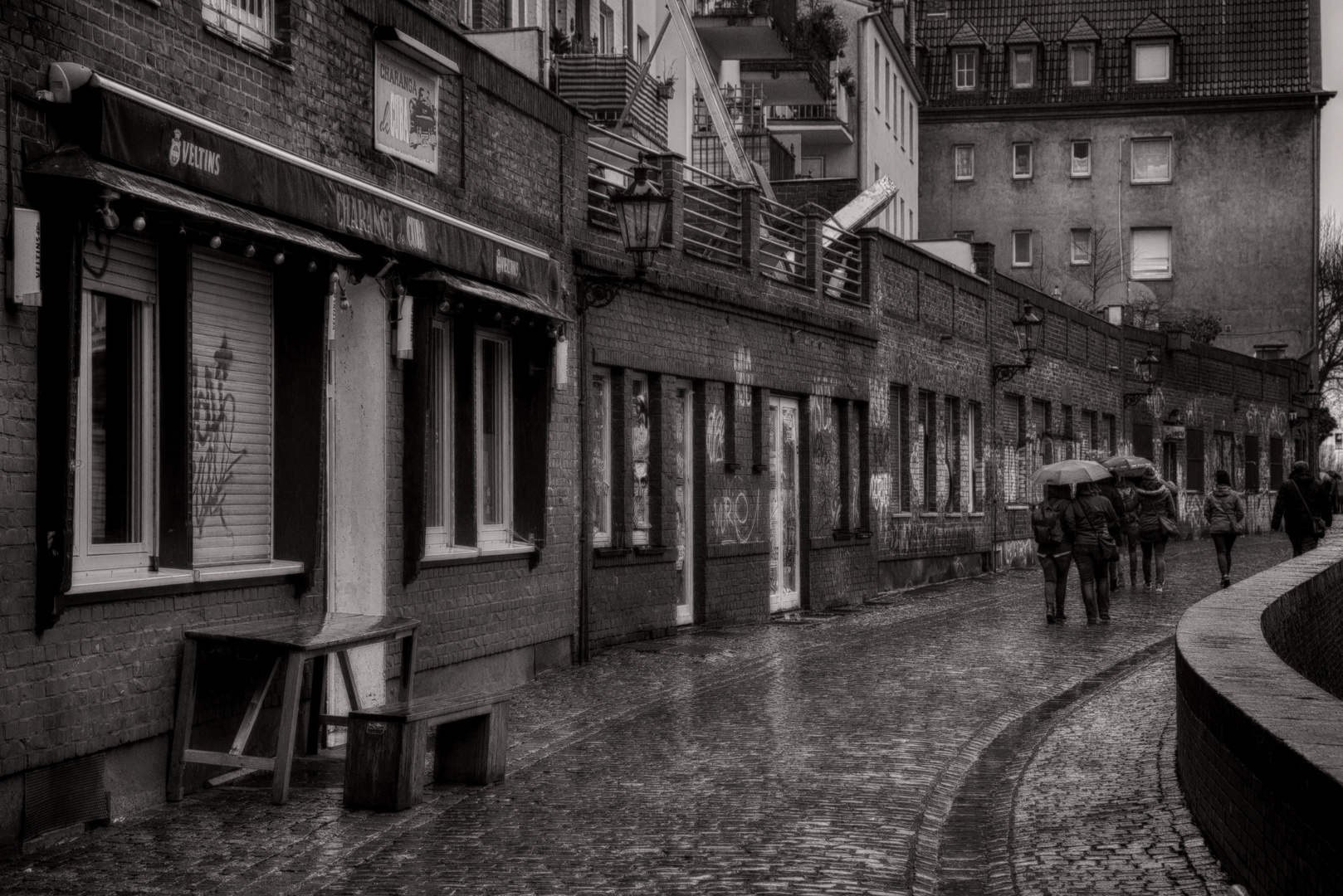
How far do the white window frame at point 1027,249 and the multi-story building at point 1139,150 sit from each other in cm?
5

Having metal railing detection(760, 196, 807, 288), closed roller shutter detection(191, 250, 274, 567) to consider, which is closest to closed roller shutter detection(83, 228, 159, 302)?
closed roller shutter detection(191, 250, 274, 567)

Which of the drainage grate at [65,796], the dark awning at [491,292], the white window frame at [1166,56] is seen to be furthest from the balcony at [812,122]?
the drainage grate at [65,796]

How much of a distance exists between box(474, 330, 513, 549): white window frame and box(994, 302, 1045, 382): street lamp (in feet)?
57.2

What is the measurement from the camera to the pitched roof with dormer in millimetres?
59438

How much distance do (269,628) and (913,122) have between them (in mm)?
50706

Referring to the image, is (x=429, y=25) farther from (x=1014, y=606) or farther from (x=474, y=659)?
(x=1014, y=606)

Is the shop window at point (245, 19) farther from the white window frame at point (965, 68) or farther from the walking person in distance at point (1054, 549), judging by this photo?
the white window frame at point (965, 68)

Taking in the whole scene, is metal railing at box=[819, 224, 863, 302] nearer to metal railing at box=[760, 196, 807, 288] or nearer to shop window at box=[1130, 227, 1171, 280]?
metal railing at box=[760, 196, 807, 288]

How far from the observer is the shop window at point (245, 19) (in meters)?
10.0

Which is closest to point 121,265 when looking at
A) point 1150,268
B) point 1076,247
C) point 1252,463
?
point 1252,463

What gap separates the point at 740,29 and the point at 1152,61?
98.4 feet

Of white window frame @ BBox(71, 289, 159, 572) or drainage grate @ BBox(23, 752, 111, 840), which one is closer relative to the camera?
drainage grate @ BBox(23, 752, 111, 840)

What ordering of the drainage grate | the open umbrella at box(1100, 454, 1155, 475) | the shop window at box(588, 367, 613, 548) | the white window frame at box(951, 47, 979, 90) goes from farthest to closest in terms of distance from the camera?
the white window frame at box(951, 47, 979, 90)
the open umbrella at box(1100, 454, 1155, 475)
the shop window at box(588, 367, 613, 548)
the drainage grate

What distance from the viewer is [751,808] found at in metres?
8.91
